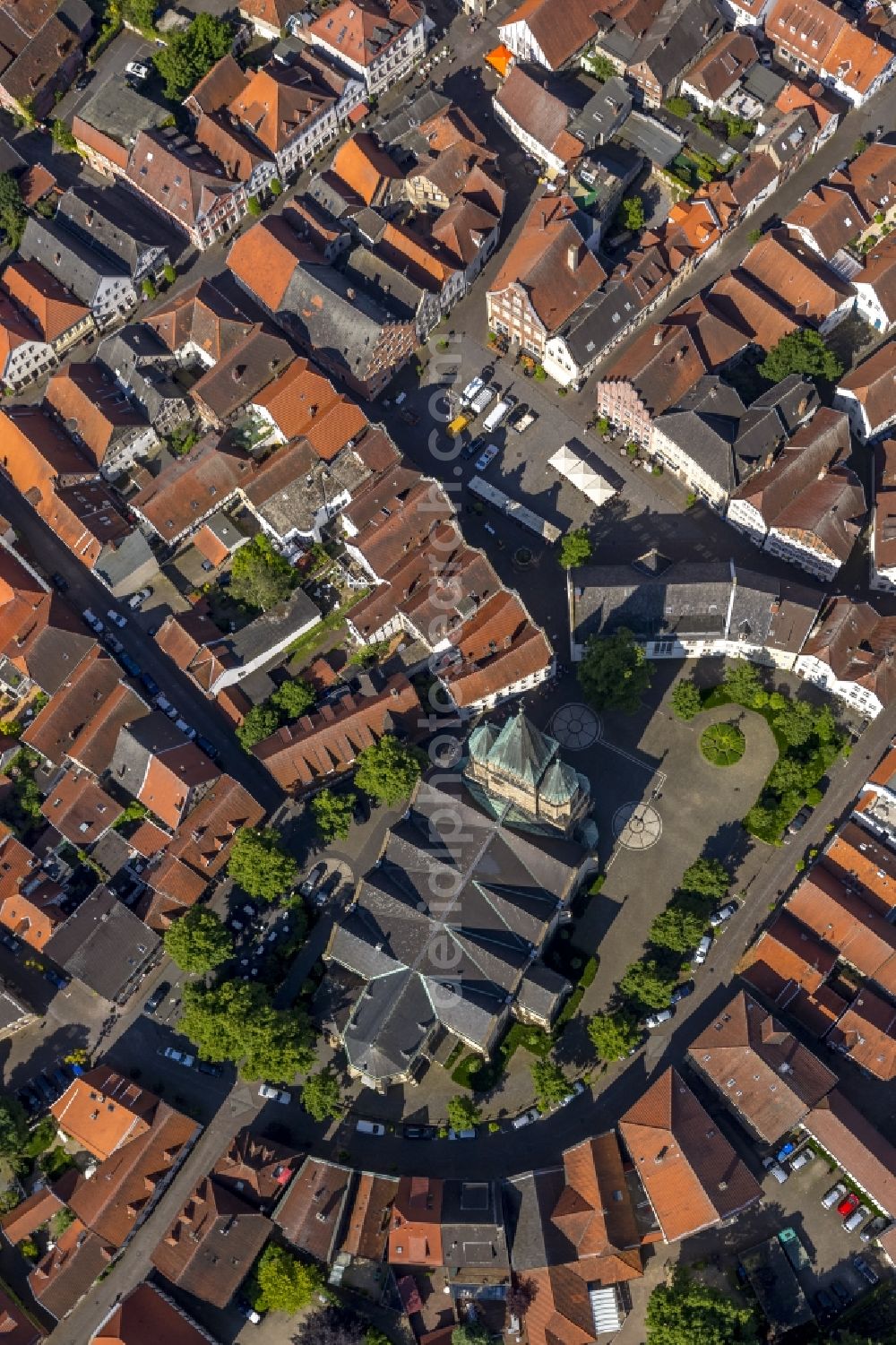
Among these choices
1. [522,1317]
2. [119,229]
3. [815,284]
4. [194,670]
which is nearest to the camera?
[522,1317]

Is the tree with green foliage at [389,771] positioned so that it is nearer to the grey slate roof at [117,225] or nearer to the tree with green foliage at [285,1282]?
the tree with green foliage at [285,1282]

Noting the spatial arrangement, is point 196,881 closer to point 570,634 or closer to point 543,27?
point 570,634

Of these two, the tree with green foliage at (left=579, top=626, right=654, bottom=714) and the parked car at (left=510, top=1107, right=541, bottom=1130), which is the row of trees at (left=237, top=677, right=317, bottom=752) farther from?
the parked car at (left=510, top=1107, right=541, bottom=1130)

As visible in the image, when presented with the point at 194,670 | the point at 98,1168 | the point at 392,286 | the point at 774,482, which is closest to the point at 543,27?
the point at 392,286

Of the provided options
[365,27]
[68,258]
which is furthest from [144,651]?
[365,27]

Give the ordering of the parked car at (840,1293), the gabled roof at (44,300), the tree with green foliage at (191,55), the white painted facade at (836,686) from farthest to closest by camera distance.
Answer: the tree with green foliage at (191,55), the gabled roof at (44,300), the white painted facade at (836,686), the parked car at (840,1293)

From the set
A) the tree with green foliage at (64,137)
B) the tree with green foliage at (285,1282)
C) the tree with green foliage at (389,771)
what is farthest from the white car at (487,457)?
the tree with green foliage at (285,1282)

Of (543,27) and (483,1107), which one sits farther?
(543,27)
